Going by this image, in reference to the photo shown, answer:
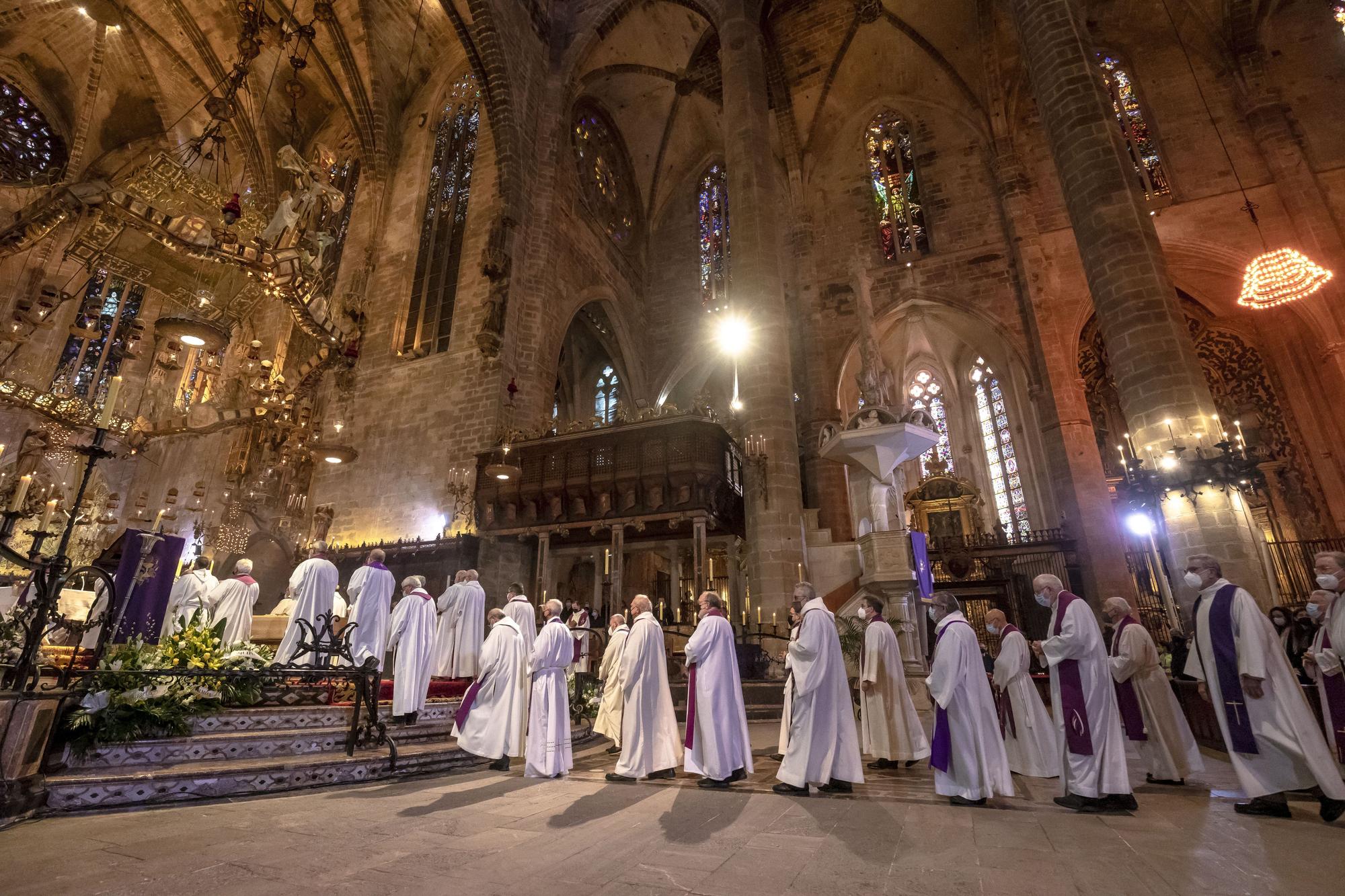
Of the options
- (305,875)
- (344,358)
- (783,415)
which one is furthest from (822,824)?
(344,358)

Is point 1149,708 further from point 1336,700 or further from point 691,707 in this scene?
point 691,707

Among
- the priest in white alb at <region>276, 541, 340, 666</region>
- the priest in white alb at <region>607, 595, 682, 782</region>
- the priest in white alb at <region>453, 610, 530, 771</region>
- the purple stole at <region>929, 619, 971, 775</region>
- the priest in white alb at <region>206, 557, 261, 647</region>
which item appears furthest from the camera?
the priest in white alb at <region>206, 557, 261, 647</region>

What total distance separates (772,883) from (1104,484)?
15093 mm

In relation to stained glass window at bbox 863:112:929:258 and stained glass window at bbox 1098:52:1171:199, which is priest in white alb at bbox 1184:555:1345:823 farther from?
stained glass window at bbox 863:112:929:258

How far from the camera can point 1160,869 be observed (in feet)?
8.54

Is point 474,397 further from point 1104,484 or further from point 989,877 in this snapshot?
point 1104,484

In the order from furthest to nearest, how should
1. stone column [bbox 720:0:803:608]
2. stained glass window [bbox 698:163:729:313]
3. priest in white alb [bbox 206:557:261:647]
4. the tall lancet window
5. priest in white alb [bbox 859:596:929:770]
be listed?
the tall lancet window, stained glass window [bbox 698:163:729:313], stone column [bbox 720:0:803:608], priest in white alb [bbox 206:557:261:647], priest in white alb [bbox 859:596:929:770]

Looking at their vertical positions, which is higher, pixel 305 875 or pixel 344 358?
pixel 344 358

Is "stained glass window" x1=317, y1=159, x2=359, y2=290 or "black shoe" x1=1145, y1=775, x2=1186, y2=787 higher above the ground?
"stained glass window" x1=317, y1=159, x2=359, y2=290

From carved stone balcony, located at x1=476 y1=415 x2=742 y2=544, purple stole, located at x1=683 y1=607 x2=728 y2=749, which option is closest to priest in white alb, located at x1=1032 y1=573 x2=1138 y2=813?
purple stole, located at x1=683 y1=607 x2=728 y2=749

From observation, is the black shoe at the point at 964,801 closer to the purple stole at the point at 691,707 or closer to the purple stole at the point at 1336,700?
the purple stole at the point at 691,707

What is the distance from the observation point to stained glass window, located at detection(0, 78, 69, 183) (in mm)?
16016

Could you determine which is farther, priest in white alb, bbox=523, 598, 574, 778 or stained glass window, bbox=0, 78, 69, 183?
stained glass window, bbox=0, 78, 69, 183

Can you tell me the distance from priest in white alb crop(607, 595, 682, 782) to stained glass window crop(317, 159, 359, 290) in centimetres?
1593
